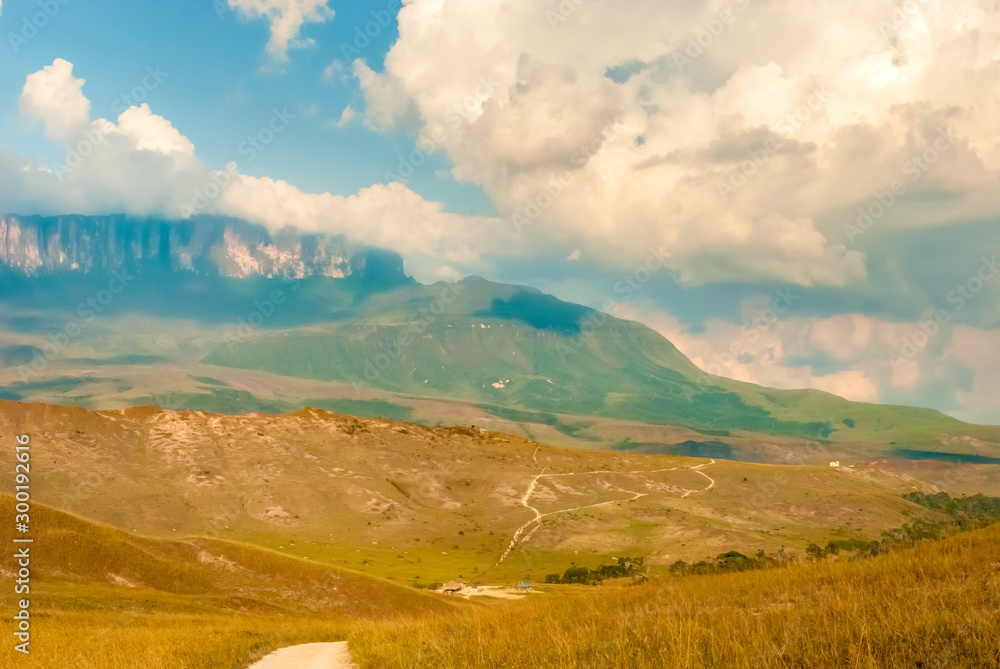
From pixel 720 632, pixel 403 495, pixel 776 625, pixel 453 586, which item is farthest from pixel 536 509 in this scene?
pixel 776 625

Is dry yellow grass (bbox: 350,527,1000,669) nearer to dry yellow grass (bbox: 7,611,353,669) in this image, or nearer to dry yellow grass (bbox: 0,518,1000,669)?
dry yellow grass (bbox: 0,518,1000,669)

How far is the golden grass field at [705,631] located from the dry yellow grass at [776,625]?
0.10 feet

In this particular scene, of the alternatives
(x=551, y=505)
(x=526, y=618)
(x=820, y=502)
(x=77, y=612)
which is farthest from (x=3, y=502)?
(x=820, y=502)

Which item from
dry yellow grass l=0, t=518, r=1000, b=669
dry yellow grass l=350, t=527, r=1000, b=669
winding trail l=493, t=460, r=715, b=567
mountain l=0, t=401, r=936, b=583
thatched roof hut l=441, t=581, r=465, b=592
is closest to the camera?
dry yellow grass l=350, t=527, r=1000, b=669

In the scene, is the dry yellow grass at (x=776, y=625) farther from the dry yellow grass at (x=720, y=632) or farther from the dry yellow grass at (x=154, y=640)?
the dry yellow grass at (x=154, y=640)

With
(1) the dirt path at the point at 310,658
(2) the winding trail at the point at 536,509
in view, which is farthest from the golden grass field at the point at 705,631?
(2) the winding trail at the point at 536,509

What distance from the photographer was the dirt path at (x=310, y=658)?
18.0 meters

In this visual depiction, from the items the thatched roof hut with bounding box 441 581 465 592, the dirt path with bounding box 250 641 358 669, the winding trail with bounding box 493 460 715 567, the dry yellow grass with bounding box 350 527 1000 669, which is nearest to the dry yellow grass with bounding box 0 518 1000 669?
the dry yellow grass with bounding box 350 527 1000 669

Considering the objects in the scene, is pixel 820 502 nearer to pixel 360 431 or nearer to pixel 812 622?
pixel 360 431

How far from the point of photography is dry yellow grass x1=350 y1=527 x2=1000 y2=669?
27.1ft

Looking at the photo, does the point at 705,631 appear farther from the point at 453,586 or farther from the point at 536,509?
the point at 536,509

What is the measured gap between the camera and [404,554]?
11488 cm

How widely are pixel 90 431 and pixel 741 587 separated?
6031 inches

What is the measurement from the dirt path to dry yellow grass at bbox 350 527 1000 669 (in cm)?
103
